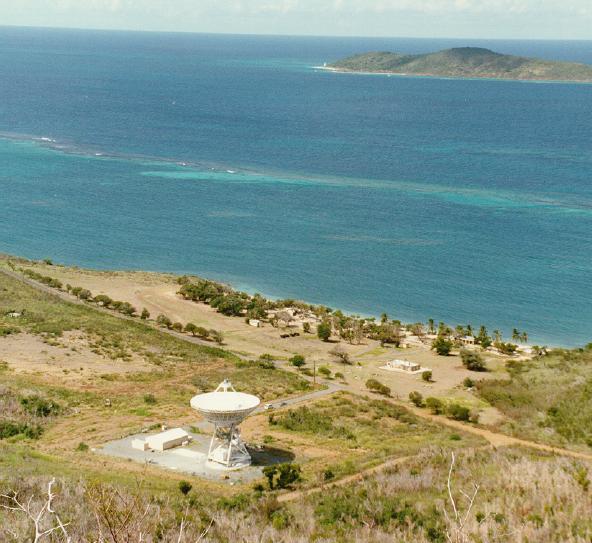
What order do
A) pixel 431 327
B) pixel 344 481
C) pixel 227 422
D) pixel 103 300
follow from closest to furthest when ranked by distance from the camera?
pixel 344 481 < pixel 227 422 < pixel 431 327 < pixel 103 300

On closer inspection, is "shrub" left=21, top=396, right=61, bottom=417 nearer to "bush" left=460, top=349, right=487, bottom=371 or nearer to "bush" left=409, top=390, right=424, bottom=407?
"bush" left=409, top=390, right=424, bottom=407

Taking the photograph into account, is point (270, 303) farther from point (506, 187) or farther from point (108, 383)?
point (506, 187)

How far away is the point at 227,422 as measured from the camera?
32000mm

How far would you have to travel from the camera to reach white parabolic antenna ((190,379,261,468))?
31781 millimetres

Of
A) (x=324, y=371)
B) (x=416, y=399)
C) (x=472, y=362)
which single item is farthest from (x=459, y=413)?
(x=472, y=362)

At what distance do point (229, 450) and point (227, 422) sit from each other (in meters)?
1.12

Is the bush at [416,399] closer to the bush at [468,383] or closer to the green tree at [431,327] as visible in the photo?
the bush at [468,383]

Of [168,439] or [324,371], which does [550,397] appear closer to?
[324,371]

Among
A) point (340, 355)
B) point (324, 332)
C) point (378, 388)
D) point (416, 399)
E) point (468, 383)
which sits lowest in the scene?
point (324, 332)

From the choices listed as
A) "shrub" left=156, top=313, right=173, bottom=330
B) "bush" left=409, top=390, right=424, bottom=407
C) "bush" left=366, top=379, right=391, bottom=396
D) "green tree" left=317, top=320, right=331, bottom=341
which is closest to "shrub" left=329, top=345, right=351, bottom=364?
"green tree" left=317, top=320, right=331, bottom=341

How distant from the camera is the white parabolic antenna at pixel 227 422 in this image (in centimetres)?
3178

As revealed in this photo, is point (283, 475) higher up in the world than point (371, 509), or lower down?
lower down

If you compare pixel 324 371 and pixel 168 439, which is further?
pixel 324 371

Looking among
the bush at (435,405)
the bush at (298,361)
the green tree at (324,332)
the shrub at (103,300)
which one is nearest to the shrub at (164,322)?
the shrub at (103,300)
